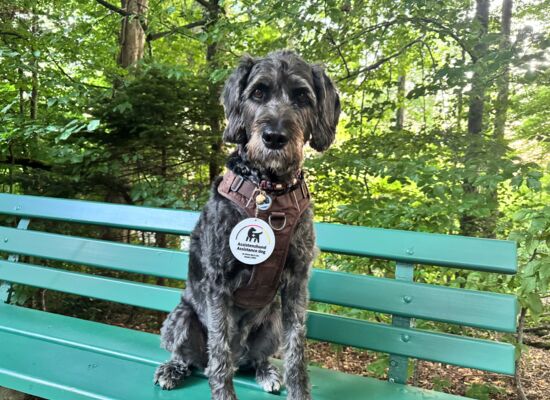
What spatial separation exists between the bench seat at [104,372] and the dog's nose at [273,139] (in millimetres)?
1108

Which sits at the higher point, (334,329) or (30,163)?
(30,163)

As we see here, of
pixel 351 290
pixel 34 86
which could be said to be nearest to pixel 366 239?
pixel 351 290

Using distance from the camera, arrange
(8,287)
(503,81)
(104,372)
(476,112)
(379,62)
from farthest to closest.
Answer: (379,62)
(476,112)
(503,81)
(8,287)
(104,372)

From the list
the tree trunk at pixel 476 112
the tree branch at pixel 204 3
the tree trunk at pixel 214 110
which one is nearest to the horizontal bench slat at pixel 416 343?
the tree trunk at pixel 476 112

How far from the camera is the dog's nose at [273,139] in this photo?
1.83 meters

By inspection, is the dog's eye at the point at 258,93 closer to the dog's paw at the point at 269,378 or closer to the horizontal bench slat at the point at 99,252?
the horizontal bench slat at the point at 99,252

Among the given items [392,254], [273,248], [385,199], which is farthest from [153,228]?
[385,199]

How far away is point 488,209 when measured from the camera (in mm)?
3203

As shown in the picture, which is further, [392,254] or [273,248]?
[392,254]

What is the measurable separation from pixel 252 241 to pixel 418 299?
848mm

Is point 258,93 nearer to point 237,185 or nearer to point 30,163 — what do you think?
point 237,185

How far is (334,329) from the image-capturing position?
2271 mm

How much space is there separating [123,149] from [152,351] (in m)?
3.03

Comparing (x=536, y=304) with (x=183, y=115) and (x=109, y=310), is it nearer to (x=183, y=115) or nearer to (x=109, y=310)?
(x=183, y=115)
